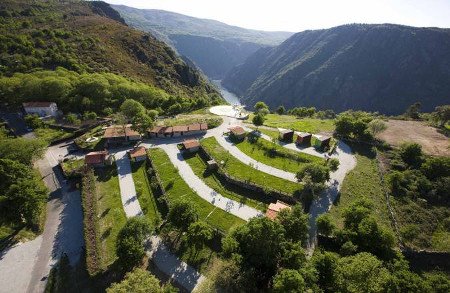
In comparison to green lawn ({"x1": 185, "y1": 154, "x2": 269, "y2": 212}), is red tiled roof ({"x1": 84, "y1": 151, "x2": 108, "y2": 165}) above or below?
below

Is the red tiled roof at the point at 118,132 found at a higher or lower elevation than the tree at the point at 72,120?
higher

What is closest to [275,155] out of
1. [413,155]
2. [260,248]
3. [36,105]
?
[413,155]

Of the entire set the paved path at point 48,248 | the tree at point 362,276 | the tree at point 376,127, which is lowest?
the paved path at point 48,248

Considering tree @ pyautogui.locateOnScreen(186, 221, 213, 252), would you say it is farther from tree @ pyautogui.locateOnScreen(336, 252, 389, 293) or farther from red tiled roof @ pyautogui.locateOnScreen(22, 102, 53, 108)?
red tiled roof @ pyautogui.locateOnScreen(22, 102, 53, 108)

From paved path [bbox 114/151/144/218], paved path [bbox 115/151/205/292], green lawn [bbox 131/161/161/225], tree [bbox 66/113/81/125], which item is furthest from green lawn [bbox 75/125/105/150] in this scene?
paved path [bbox 115/151/205/292]

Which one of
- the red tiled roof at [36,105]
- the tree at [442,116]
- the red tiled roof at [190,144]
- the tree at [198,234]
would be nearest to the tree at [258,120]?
the red tiled roof at [190,144]

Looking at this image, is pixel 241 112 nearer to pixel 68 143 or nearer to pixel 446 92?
pixel 68 143

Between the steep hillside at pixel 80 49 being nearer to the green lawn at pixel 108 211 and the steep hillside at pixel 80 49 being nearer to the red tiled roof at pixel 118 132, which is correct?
the red tiled roof at pixel 118 132
